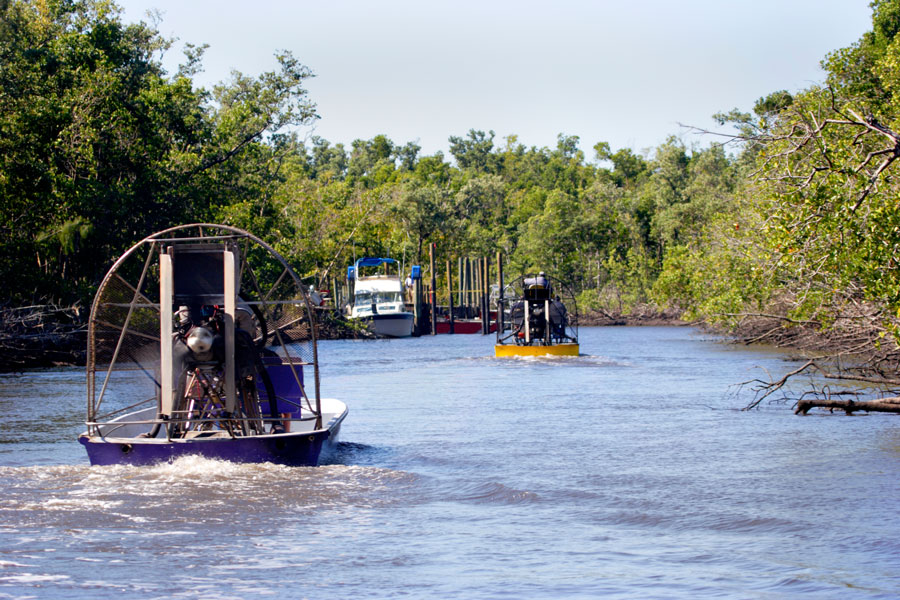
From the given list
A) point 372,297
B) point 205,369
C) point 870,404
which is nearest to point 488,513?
point 205,369

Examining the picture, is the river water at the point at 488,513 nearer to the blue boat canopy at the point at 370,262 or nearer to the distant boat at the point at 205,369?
the distant boat at the point at 205,369

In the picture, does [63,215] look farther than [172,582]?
Yes

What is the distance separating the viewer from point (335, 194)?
6888 cm

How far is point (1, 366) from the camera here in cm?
3322

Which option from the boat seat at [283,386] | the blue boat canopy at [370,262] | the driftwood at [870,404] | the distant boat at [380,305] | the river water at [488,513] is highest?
the blue boat canopy at [370,262]

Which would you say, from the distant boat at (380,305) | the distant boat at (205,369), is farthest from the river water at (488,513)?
the distant boat at (380,305)

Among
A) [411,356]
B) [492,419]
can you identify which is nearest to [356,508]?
[492,419]

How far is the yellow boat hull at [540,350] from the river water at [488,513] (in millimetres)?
15939

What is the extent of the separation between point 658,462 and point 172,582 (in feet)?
27.2

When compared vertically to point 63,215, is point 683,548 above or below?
below

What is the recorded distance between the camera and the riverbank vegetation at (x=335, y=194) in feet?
50.5

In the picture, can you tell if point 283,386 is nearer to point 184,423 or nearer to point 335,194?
point 184,423

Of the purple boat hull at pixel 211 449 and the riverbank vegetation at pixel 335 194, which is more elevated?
the riverbank vegetation at pixel 335 194

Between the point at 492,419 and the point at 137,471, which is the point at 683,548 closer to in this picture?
the point at 137,471
